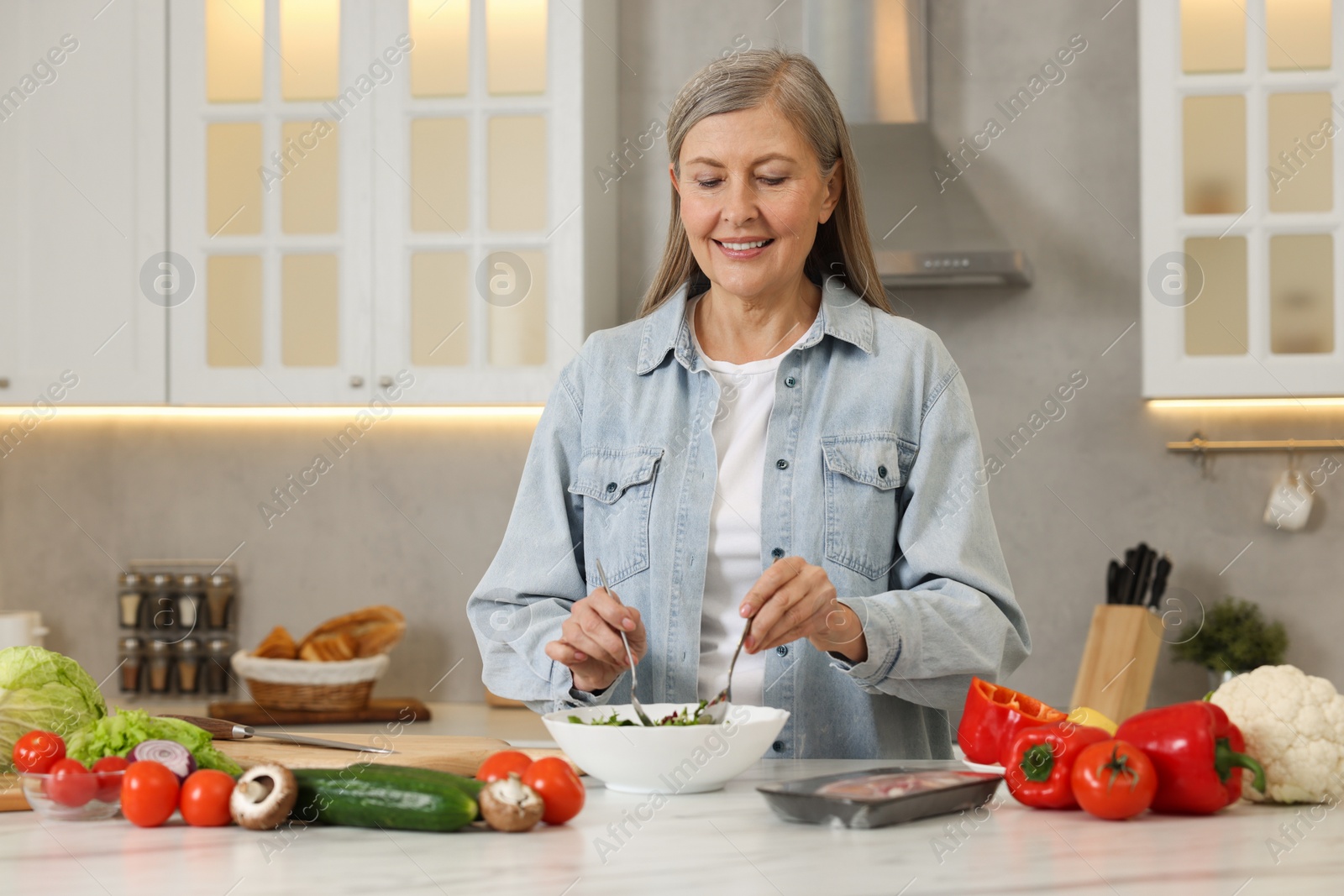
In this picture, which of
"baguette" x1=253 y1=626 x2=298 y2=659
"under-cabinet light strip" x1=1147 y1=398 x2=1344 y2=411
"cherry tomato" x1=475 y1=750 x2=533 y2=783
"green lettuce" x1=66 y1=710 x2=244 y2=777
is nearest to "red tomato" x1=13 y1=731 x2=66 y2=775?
"green lettuce" x1=66 y1=710 x2=244 y2=777

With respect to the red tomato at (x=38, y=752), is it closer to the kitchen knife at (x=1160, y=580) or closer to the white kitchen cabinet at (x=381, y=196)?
the white kitchen cabinet at (x=381, y=196)

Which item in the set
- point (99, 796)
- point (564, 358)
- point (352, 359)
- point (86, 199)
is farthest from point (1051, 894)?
point (86, 199)

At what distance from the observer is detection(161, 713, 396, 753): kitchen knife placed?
1195 mm

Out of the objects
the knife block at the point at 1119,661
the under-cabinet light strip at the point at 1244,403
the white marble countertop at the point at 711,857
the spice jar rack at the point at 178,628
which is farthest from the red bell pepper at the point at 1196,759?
the spice jar rack at the point at 178,628

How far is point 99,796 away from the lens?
0.98 m

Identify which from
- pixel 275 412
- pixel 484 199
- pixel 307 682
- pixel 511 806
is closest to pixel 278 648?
pixel 307 682

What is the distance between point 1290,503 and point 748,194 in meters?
1.93

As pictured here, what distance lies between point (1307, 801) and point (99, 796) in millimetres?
967

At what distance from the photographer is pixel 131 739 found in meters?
1.04

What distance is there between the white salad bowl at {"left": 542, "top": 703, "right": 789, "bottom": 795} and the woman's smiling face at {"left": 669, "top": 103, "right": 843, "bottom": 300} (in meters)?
0.55

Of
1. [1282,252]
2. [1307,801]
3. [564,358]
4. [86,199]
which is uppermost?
[86,199]

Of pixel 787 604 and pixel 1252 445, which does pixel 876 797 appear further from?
pixel 1252 445

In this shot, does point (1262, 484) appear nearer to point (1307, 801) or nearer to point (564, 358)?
point (564, 358)

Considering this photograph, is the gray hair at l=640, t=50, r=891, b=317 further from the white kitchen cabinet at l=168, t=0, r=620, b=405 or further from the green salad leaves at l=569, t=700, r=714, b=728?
the white kitchen cabinet at l=168, t=0, r=620, b=405
